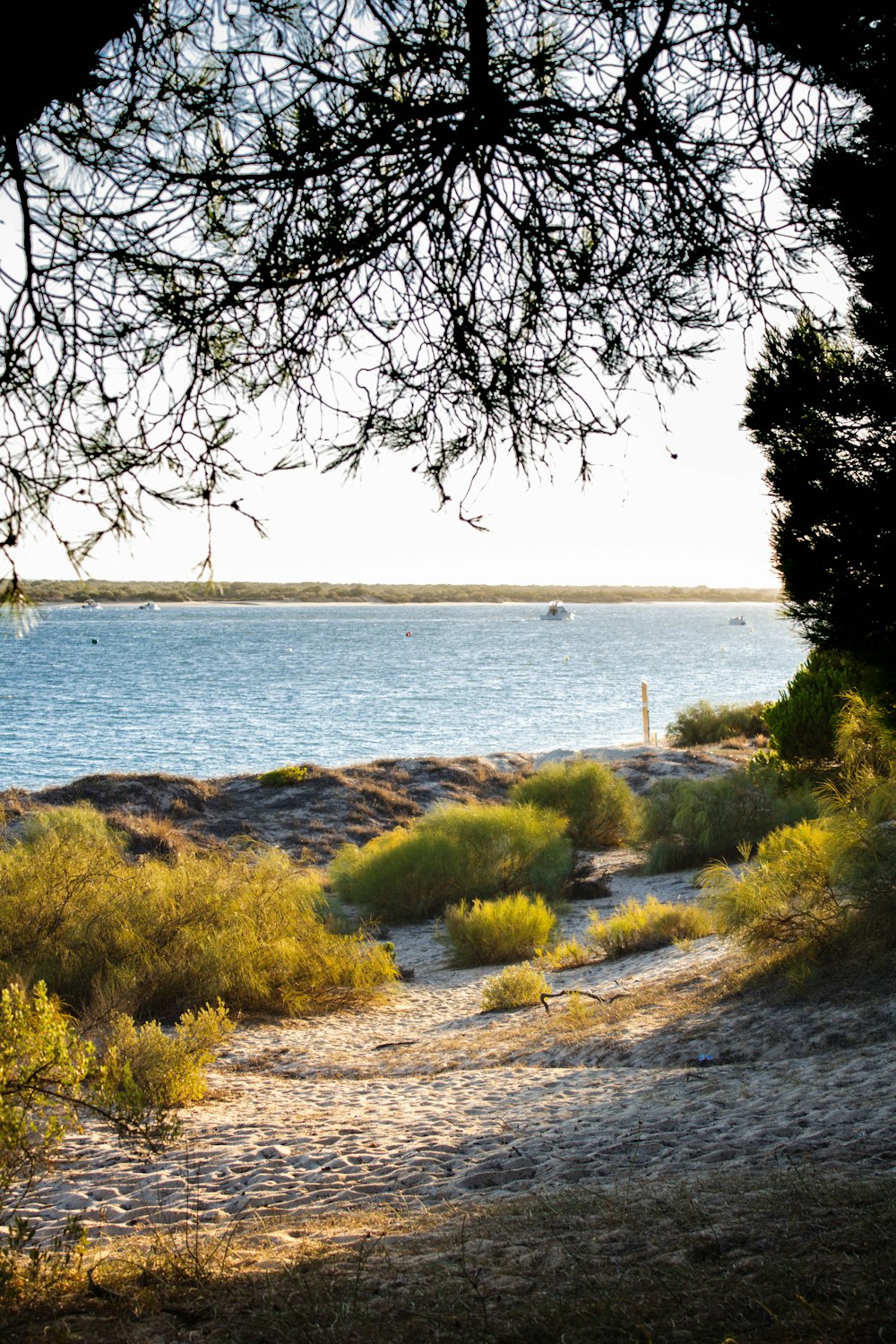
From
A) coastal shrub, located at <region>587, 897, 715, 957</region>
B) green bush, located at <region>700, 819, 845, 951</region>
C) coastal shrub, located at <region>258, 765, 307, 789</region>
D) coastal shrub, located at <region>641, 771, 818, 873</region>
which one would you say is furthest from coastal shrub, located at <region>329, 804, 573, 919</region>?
coastal shrub, located at <region>258, 765, 307, 789</region>

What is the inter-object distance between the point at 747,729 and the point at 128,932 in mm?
17812

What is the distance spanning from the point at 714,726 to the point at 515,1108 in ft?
62.9

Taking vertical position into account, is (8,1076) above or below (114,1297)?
above

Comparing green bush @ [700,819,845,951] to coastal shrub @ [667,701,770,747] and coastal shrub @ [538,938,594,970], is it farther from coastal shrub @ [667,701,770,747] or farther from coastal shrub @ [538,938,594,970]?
coastal shrub @ [667,701,770,747]

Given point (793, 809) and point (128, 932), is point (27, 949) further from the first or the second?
point (793, 809)

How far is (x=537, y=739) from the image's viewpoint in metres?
31.2

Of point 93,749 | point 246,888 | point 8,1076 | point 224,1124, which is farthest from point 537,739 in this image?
point 8,1076

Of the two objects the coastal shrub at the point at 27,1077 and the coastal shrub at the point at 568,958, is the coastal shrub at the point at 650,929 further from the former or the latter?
the coastal shrub at the point at 27,1077

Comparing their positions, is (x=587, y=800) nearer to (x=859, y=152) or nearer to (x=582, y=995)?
(x=582, y=995)

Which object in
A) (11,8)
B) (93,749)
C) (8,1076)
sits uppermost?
(11,8)

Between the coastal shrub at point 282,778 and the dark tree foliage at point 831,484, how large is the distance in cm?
1218

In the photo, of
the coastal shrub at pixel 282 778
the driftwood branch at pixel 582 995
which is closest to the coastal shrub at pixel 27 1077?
the driftwood branch at pixel 582 995

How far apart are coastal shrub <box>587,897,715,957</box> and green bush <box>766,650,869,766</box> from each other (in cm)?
451

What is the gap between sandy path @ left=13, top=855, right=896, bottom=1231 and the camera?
168 inches
